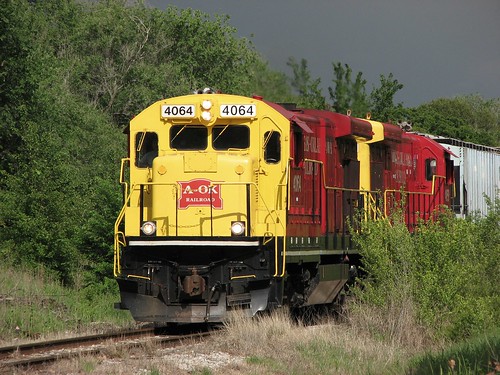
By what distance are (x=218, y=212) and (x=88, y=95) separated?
33.7 meters

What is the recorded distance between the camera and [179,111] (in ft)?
48.0

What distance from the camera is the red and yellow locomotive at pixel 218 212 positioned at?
14.1 m

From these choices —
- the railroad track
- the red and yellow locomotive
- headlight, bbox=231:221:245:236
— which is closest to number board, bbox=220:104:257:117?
the red and yellow locomotive

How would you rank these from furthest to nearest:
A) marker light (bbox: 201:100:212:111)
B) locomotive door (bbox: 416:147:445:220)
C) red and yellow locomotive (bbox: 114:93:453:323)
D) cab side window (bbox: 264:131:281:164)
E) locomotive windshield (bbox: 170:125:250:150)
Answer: locomotive door (bbox: 416:147:445:220), locomotive windshield (bbox: 170:125:250:150), cab side window (bbox: 264:131:281:164), marker light (bbox: 201:100:212:111), red and yellow locomotive (bbox: 114:93:453:323)

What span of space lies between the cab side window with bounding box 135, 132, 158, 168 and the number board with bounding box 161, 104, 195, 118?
444 millimetres

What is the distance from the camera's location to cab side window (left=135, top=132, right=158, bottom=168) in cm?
1489

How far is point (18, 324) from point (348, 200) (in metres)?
6.41

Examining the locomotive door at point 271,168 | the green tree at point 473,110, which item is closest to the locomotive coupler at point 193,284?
the locomotive door at point 271,168

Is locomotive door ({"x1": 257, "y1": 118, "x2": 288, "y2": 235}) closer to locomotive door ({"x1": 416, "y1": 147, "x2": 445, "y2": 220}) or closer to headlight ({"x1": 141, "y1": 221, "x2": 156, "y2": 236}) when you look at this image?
headlight ({"x1": 141, "y1": 221, "x2": 156, "y2": 236})

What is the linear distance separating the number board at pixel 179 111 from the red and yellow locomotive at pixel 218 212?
0.05 ft

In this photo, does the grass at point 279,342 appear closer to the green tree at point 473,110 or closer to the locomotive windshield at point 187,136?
the locomotive windshield at point 187,136

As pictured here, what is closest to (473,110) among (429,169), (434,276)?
(429,169)

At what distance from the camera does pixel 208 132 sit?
1470 centimetres

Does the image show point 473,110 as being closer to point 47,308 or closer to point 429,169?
point 429,169
